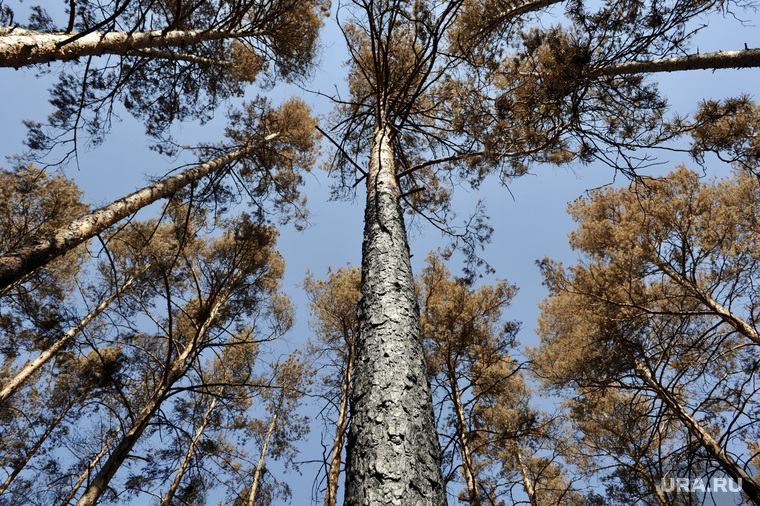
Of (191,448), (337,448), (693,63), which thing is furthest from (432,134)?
(191,448)

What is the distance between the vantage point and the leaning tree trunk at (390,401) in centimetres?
119

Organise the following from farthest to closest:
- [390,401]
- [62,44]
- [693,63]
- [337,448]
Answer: [337,448] < [693,63] < [62,44] < [390,401]

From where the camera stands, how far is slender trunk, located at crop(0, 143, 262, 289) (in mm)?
2715

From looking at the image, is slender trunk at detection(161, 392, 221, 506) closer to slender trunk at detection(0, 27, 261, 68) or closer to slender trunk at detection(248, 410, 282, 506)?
slender trunk at detection(248, 410, 282, 506)

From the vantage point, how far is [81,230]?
11.3ft

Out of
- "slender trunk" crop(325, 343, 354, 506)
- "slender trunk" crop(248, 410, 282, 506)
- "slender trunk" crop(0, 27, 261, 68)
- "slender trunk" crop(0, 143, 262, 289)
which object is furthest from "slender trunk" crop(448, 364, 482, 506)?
"slender trunk" crop(0, 27, 261, 68)

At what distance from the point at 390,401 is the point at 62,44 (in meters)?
3.88

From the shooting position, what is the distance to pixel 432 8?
178 inches

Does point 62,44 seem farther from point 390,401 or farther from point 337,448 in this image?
point 337,448

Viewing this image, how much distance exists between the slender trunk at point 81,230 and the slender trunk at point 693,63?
238 inches

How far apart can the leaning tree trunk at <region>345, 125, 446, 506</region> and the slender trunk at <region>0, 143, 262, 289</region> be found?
9.14ft

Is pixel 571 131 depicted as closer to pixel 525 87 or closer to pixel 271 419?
pixel 525 87

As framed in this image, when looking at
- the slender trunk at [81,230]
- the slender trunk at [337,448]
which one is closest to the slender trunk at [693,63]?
the slender trunk at [81,230]

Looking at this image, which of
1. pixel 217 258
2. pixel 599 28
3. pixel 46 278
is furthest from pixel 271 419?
pixel 599 28
